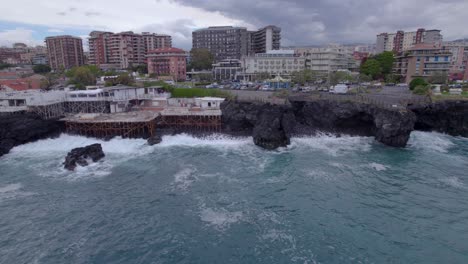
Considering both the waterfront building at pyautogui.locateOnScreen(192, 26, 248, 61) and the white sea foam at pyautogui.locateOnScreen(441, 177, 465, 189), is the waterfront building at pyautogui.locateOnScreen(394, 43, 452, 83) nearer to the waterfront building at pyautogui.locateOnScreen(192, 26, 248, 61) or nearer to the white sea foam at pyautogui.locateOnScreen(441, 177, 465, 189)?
the white sea foam at pyautogui.locateOnScreen(441, 177, 465, 189)

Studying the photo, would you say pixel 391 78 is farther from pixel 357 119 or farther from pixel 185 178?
pixel 185 178

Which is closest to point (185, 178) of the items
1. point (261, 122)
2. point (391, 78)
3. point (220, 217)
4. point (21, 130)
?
point (220, 217)

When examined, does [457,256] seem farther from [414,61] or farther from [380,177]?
[414,61]

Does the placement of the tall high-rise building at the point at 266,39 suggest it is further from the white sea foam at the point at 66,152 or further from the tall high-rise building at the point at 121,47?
the white sea foam at the point at 66,152

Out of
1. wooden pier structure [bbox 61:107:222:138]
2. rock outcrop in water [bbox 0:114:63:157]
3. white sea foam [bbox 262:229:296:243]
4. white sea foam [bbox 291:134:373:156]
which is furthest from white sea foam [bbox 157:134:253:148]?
white sea foam [bbox 262:229:296:243]

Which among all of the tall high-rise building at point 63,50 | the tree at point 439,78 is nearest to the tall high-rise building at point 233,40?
the tall high-rise building at point 63,50

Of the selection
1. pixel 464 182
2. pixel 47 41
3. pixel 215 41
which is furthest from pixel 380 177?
pixel 47 41
